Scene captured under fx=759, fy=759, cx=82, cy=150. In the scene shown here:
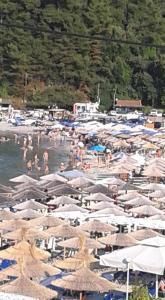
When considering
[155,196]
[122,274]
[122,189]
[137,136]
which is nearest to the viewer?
[122,274]

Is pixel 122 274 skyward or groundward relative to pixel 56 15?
groundward

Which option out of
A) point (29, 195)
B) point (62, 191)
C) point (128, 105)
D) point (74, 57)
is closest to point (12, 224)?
point (29, 195)

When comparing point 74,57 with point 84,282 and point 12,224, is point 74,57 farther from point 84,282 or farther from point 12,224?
point 84,282

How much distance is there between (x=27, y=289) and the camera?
11727 millimetres

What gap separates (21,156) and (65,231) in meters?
30.7

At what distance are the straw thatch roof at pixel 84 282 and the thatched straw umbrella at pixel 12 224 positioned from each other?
4.22m

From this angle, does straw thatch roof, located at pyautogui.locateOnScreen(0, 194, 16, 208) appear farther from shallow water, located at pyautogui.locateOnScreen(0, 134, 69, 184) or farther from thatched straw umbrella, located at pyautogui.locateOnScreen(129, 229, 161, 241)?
shallow water, located at pyautogui.locateOnScreen(0, 134, 69, 184)

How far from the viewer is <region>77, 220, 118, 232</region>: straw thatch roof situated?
54.5 feet

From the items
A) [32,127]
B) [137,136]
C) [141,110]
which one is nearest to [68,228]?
[137,136]

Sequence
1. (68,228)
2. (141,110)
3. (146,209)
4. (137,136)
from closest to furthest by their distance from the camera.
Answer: (68,228) → (146,209) → (137,136) → (141,110)

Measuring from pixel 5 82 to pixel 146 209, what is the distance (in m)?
64.6

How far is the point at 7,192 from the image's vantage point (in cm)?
2189

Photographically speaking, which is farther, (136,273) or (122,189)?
(122,189)

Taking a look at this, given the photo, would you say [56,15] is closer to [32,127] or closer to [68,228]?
[32,127]
